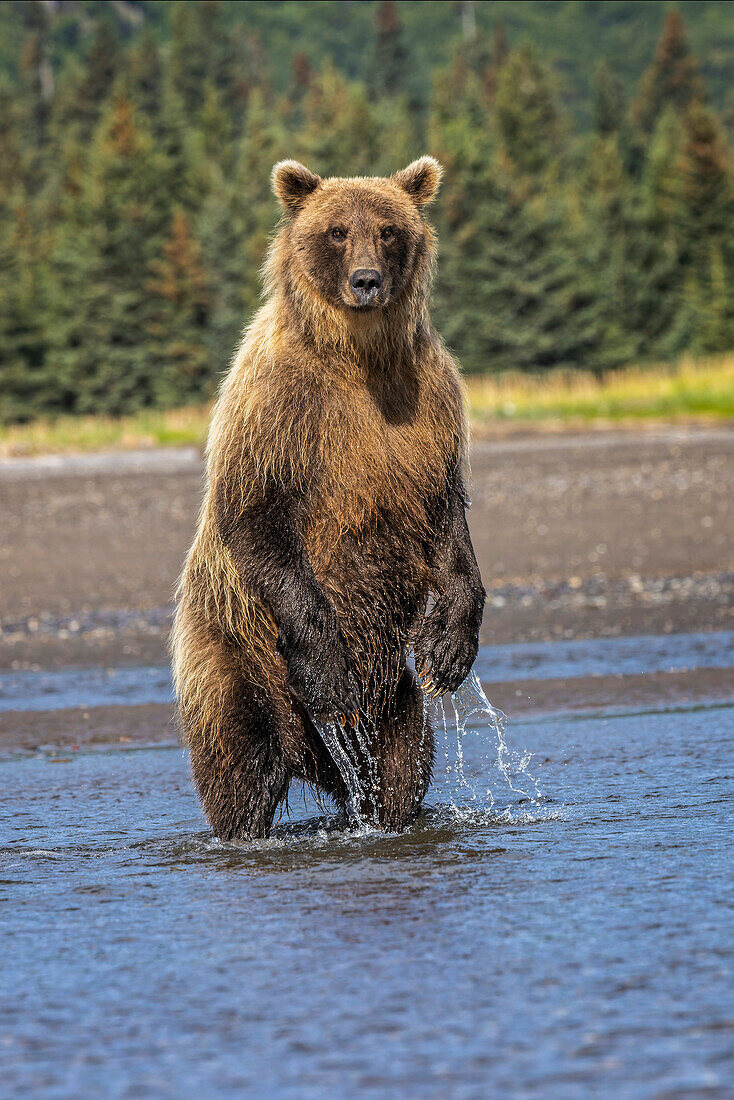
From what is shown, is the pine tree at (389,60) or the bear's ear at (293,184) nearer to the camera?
the bear's ear at (293,184)

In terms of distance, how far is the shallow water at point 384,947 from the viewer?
317 cm

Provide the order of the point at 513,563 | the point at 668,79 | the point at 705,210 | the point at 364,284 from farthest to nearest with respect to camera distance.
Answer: the point at 668,79, the point at 705,210, the point at 513,563, the point at 364,284

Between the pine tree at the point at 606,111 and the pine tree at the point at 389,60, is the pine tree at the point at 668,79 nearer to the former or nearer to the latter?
the pine tree at the point at 606,111

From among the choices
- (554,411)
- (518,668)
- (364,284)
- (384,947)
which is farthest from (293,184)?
(554,411)

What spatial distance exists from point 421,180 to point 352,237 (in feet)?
2.03

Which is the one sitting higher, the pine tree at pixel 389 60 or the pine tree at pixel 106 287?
the pine tree at pixel 389 60

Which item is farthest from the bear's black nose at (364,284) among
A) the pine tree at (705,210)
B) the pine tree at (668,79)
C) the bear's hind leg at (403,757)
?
the pine tree at (668,79)

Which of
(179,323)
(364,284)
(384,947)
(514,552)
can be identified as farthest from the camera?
(179,323)

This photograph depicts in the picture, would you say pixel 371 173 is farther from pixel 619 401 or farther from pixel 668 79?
pixel 668 79

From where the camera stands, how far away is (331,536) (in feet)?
16.1

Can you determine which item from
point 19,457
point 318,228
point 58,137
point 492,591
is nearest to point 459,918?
point 318,228

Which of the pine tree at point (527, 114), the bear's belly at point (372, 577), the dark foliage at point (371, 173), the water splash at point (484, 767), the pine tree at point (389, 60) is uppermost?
the pine tree at point (389, 60)

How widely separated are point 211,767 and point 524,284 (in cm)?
4290

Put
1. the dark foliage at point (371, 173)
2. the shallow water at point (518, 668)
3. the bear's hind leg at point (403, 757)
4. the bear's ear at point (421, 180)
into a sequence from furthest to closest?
the dark foliage at point (371, 173), the shallow water at point (518, 668), the bear's ear at point (421, 180), the bear's hind leg at point (403, 757)
